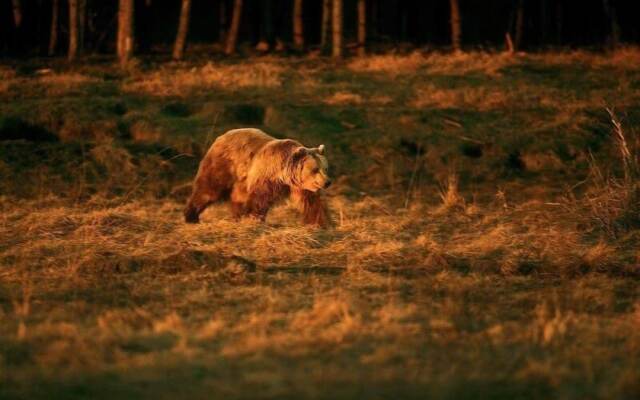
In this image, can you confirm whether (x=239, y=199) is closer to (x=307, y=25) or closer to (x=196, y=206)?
(x=196, y=206)

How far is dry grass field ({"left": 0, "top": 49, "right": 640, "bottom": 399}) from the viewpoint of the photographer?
5708mm

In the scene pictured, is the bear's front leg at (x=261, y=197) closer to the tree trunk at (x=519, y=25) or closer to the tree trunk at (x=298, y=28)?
the tree trunk at (x=519, y=25)

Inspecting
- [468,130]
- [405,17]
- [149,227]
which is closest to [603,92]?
[468,130]

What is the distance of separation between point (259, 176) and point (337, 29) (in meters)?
14.6

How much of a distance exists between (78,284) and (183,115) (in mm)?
9673

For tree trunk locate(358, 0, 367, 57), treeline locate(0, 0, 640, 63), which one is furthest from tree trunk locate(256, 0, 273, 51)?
tree trunk locate(358, 0, 367, 57)

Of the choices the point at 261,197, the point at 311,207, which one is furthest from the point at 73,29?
the point at 311,207

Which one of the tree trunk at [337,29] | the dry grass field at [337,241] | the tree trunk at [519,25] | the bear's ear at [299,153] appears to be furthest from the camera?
the tree trunk at [519,25]

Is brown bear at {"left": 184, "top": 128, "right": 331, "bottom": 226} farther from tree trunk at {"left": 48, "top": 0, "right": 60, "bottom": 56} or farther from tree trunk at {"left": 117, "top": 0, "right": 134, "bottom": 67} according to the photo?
tree trunk at {"left": 48, "top": 0, "right": 60, "bottom": 56}

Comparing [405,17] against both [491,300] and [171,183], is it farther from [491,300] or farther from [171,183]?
[491,300]

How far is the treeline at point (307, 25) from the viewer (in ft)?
85.3

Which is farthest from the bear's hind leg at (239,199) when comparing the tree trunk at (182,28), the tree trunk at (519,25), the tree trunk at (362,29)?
the tree trunk at (519,25)

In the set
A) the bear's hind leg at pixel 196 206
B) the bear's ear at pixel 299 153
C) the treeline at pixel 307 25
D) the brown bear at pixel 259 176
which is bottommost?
the bear's hind leg at pixel 196 206

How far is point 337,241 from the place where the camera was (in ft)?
33.4
